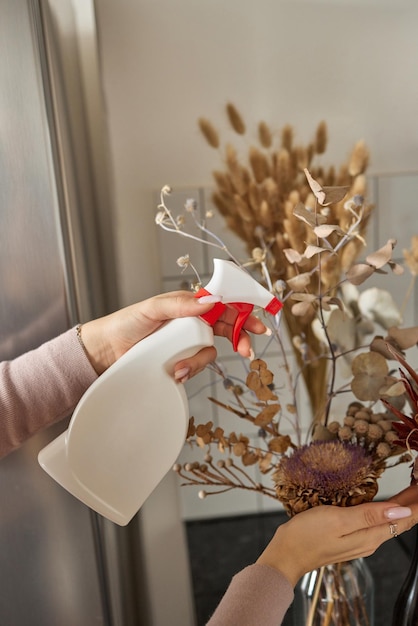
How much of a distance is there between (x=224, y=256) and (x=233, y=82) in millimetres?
278

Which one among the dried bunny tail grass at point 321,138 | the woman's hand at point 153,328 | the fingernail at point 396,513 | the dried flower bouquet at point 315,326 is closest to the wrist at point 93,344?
the woman's hand at point 153,328

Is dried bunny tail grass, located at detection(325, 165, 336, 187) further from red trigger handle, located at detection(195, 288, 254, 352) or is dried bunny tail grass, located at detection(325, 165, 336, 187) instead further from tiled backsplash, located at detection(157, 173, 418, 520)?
red trigger handle, located at detection(195, 288, 254, 352)

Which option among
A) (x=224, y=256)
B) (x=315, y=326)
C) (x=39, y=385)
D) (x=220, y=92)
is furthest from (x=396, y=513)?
(x=220, y=92)

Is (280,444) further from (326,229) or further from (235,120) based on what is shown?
(235,120)

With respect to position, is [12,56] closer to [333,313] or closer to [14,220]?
[14,220]

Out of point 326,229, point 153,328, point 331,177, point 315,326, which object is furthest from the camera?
point 331,177

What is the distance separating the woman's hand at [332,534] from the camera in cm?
52

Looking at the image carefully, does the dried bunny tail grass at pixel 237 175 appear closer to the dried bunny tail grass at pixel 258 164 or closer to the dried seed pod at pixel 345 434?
the dried bunny tail grass at pixel 258 164

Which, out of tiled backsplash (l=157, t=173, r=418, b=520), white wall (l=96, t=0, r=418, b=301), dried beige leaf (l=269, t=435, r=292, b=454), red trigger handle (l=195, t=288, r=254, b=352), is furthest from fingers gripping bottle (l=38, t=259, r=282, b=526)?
white wall (l=96, t=0, r=418, b=301)

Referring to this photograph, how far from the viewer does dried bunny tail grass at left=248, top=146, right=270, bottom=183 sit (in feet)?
2.68

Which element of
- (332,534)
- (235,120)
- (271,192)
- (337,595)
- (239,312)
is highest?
(235,120)

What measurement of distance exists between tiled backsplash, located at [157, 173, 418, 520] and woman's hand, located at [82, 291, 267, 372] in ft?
0.79

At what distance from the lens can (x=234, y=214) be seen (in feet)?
2.76

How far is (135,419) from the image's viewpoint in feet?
1.81
